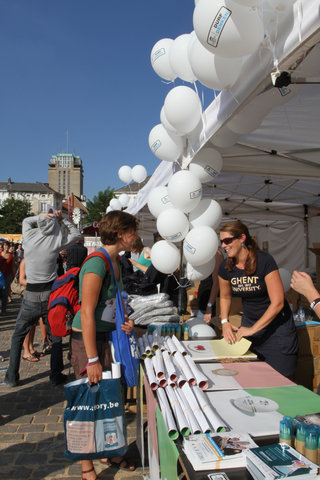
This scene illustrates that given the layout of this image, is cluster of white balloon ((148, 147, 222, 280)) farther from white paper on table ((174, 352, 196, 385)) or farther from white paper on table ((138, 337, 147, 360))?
white paper on table ((174, 352, 196, 385))

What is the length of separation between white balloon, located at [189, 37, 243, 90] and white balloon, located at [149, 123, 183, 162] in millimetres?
1391

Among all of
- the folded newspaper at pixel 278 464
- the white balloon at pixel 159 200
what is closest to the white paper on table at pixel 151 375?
the folded newspaper at pixel 278 464

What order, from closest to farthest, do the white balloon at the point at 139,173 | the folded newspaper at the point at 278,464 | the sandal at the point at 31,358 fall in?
the folded newspaper at the point at 278,464
the sandal at the point at 31,358
the white balloon at the point at 139,173

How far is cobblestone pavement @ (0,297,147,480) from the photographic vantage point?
256 cm

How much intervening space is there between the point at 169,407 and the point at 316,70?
174 cm

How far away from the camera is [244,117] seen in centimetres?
229

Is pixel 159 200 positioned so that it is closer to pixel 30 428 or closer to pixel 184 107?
pixel 184 107

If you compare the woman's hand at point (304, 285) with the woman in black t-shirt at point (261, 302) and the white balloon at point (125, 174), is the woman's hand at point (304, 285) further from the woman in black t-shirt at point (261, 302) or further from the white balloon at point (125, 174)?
the white balloon at point (125, 174)

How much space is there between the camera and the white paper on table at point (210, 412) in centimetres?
141

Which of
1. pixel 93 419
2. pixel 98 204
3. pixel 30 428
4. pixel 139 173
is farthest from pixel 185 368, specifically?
pixel 98 204

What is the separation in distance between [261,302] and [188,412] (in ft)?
4.46

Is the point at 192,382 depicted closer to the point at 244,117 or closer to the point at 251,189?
the point at 244,117

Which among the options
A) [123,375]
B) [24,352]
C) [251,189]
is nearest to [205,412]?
[123,375]

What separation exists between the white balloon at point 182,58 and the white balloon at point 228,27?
1.24m
